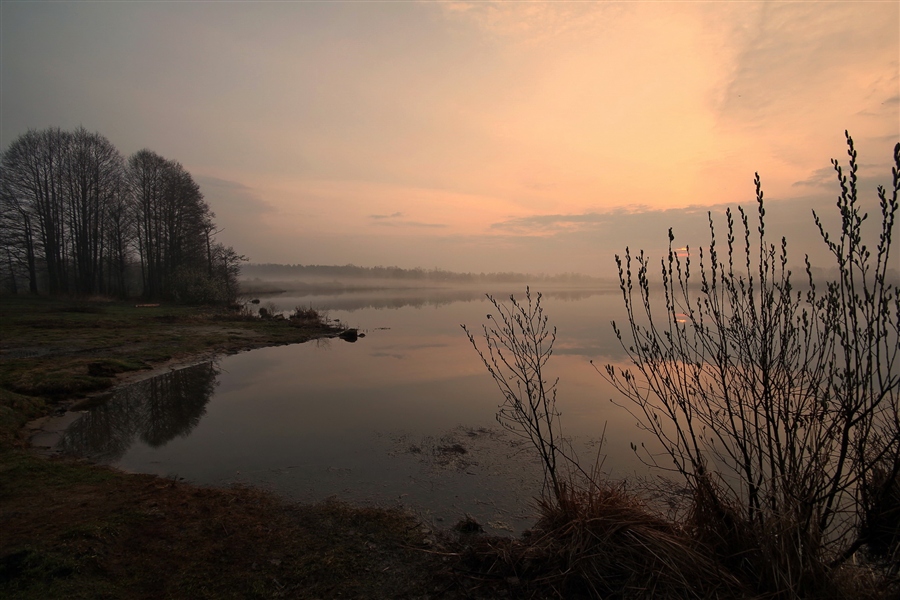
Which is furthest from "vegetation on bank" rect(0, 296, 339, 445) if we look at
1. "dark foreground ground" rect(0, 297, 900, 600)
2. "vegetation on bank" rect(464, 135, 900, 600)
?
"vegetation on bank" rect(464, 135, 900, 600)

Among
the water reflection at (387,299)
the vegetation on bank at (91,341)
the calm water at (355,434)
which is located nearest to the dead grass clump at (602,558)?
the calm water at (355,434)

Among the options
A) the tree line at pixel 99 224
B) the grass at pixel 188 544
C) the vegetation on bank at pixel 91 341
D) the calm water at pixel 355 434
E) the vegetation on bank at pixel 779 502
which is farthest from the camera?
the tree line at pixel 99 224

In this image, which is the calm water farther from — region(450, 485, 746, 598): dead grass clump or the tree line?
A: the tree line

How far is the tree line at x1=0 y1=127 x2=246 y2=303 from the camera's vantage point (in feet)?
101

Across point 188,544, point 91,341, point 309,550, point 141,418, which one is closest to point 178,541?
point 188,544

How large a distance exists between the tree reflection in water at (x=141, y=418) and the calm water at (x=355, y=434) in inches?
1.2

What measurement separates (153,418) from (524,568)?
314 inches

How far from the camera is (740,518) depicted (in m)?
3.06

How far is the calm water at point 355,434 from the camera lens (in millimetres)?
5500

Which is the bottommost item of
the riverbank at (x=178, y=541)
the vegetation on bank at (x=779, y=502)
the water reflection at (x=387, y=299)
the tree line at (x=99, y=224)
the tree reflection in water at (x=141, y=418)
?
the water reflection at (x=387, y=299)

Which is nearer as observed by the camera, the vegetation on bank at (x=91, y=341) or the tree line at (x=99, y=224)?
the vegetation on bank at (x=91, y=341)

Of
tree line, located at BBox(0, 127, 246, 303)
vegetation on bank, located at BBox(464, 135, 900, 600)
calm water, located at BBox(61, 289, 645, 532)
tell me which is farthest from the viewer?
tree line, located at BBox(0, 127, 246, 303)

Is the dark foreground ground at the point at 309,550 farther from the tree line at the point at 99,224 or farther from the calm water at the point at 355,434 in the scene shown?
the tree line at the point at 99,224

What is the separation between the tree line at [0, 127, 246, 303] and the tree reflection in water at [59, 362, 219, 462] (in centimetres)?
2483
